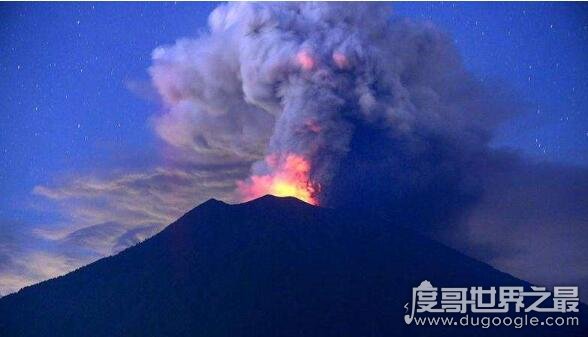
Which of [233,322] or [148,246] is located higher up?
[148,246]

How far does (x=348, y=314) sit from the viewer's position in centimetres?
5116

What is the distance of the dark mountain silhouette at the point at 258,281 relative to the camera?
2012 inches

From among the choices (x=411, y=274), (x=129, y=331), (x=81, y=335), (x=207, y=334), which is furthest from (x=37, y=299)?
(x=411, y=274)

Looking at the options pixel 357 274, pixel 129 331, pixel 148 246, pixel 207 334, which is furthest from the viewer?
pixel 148 246

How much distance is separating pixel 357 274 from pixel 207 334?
50.6ft

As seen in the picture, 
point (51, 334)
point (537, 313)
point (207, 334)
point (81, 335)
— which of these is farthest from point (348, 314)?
point (51, 334)

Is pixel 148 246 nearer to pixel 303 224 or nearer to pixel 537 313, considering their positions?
pixel 303 224

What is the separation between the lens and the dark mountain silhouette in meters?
51.1

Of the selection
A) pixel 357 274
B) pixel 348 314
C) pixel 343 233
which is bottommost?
pixel 348 314

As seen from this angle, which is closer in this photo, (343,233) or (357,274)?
(357,274)

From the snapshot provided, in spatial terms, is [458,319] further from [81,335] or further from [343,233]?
[81,335]

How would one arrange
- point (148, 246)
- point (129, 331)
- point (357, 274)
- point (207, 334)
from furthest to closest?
point (148, 246)
point (357, 274)
point (129, 331)
point (207, 334)

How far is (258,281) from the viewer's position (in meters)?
56.1

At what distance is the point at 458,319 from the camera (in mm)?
51062
